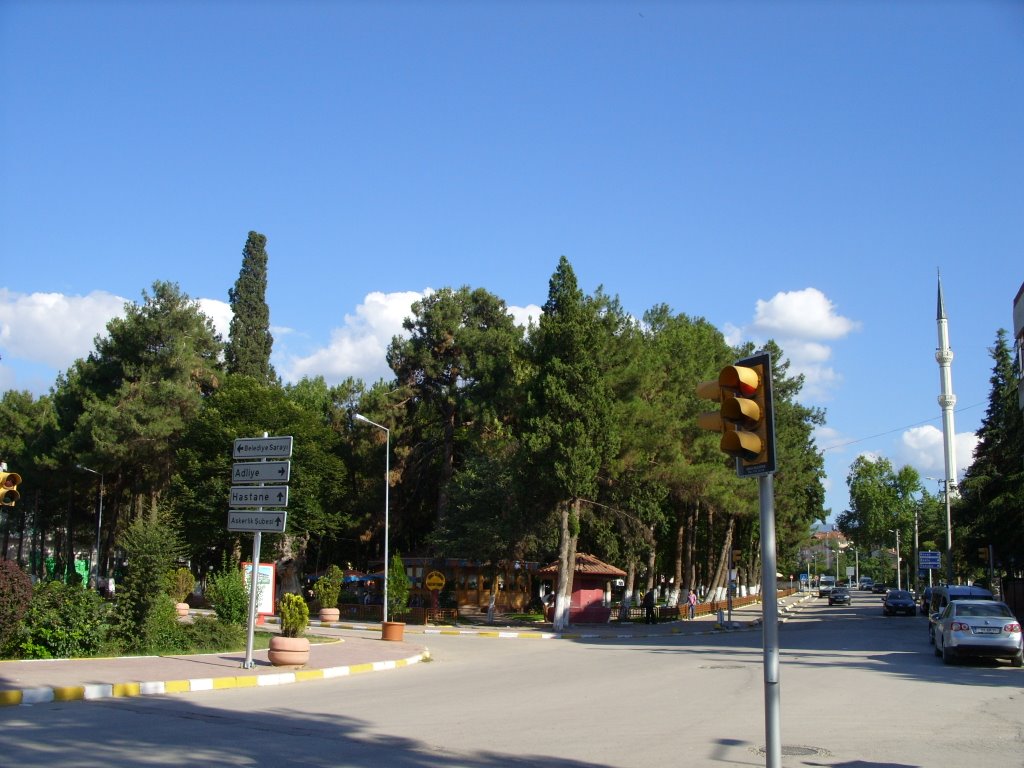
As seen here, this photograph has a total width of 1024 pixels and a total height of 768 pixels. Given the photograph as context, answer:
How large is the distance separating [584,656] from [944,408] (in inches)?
2550

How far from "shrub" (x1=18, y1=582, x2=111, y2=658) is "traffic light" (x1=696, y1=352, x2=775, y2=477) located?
50.6 feet

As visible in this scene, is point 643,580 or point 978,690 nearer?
point 978,690

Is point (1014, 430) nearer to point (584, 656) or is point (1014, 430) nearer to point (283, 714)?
point (584, 656)

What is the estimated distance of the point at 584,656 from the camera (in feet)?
85.0

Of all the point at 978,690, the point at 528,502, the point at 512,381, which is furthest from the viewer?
the point at 512,381

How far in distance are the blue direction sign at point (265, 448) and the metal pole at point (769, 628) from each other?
1308 cm

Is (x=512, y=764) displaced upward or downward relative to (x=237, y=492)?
downward

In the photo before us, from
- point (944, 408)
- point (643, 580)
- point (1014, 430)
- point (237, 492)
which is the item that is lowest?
point (643, 580)

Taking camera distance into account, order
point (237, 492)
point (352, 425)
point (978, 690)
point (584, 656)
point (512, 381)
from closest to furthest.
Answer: point (978, 690), point (237, 492), point (584, 656), point (512, 381), point (352, 425)

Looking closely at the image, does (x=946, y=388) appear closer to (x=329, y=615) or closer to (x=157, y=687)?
(x=329, y=615)

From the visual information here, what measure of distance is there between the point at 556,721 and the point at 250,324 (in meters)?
56.2

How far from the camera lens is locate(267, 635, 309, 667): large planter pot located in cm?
1867

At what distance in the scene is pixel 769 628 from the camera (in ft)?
22.6

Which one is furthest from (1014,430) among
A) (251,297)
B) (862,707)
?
(251,297)
